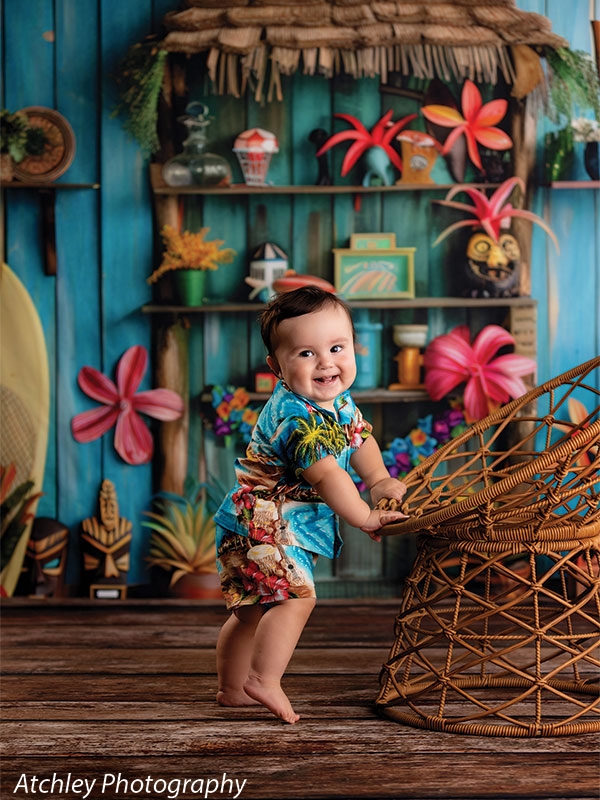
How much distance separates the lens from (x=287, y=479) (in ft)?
5.65

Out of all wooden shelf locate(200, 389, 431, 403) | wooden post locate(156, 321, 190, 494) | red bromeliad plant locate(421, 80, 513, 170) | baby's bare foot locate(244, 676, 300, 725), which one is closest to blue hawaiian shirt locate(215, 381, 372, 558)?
baby's bare foot locate(244, 676, 300, 725)

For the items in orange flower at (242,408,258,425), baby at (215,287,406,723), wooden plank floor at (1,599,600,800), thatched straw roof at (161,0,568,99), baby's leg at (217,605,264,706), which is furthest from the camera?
orange flower at (242,408,258,425)

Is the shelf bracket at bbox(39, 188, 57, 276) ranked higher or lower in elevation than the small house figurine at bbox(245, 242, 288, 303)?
higher

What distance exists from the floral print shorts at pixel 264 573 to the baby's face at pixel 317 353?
1.04ft

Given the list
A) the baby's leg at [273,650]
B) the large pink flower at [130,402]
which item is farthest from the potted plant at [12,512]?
the baby's leg at [273,650]

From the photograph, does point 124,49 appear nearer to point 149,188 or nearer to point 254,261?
point 149,188

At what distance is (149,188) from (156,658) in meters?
1.75

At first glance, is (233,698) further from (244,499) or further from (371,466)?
(371,466)

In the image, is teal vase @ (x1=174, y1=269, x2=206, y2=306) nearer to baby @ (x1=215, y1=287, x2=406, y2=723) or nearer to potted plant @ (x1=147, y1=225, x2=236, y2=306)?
potted plant @ (x1=147, y1=225, x2=236, y2=306)

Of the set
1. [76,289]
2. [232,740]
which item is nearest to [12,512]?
[76,289]

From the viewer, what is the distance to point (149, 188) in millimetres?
3168

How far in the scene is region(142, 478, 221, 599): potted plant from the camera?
3.11 meters

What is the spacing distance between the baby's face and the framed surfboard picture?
146cm

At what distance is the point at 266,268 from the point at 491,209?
0.85 m
